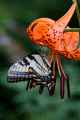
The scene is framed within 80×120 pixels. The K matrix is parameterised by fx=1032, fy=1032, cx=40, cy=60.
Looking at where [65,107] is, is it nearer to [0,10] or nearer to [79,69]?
[79,69]

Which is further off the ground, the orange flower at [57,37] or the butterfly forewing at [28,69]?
the orange flower at [57,37]

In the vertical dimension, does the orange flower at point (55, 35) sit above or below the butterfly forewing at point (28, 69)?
above

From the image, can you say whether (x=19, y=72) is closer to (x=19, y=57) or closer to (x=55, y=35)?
(x=19, y=57)

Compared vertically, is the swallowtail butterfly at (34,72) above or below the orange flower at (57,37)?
below

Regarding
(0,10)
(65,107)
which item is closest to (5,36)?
(0,10)

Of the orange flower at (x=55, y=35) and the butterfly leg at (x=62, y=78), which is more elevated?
the orange flower at (x=55, y=35)
